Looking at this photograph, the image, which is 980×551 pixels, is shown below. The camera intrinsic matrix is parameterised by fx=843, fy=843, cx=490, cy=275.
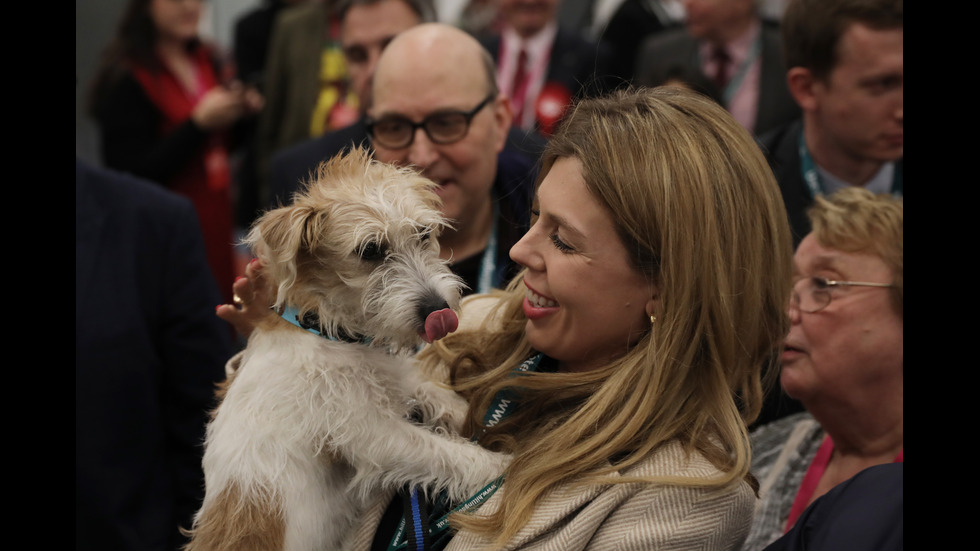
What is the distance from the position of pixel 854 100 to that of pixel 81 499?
11.0 ft

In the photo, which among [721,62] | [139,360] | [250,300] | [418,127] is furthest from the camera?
[721,62]

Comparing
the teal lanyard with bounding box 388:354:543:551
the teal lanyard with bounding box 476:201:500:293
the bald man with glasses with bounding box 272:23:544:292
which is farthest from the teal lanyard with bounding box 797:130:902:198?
the teal lanyard with bounding box 388:354:543:551

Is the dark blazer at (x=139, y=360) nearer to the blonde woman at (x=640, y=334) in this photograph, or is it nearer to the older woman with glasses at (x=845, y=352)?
the blonde woman at (x=640, y=334)

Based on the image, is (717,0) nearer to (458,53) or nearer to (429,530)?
(458,53)

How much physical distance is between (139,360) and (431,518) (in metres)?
1.40

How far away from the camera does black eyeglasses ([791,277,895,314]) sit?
2.68 m

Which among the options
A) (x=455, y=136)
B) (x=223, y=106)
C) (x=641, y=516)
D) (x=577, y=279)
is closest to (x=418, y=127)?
(x=455, y=136)

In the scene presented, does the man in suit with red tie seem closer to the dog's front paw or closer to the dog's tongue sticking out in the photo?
the dog's front paw

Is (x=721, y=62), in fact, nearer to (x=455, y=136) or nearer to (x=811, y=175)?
(x=811, y=175)

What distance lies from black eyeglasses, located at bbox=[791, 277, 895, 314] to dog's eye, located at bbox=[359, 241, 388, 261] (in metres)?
1.44

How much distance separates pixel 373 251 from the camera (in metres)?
2.13

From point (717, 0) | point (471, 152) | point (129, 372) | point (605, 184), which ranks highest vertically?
point (717, 0)

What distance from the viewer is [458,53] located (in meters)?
3.39
